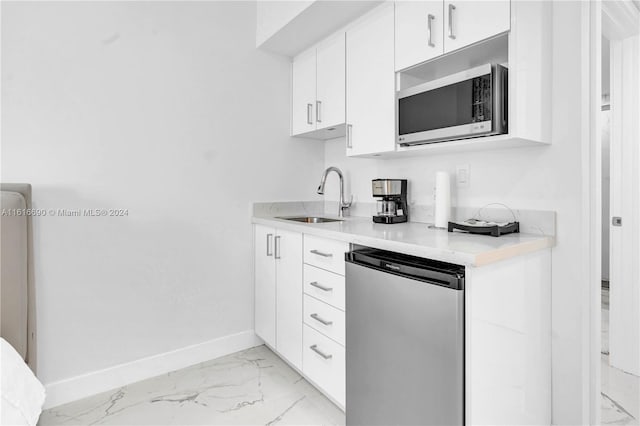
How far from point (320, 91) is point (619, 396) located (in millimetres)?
2363

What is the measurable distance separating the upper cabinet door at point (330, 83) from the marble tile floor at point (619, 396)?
6.57 ft

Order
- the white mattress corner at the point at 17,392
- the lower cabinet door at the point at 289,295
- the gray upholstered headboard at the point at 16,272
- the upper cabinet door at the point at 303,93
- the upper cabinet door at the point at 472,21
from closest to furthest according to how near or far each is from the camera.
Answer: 1. the white mattress corner at the point at 17,392
2. the upper cabinet door at the point at 472,21
3. the gray upholstered headboard at the point at 16,272
4. the lower cabinet door at the point at 289,295
5. the upper cabinet door at the point at 303,93

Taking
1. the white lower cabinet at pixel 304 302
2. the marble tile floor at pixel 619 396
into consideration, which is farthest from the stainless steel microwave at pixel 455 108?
the marble tile floor at pixel 619 396

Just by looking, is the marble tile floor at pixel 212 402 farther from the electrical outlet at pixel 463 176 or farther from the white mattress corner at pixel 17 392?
the electrical outlet at pixel 463 176

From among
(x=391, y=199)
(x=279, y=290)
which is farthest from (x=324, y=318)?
(x=391, y=199)

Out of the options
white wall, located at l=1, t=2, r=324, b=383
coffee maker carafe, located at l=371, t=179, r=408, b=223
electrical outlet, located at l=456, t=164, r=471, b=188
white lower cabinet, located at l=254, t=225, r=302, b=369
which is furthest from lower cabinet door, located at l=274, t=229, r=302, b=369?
electrical outlet, located at l=456, t=164, r=471, b=188

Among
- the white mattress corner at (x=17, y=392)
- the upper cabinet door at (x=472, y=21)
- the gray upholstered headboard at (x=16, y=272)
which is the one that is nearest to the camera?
the white mattress corner at (x=17, y=392)

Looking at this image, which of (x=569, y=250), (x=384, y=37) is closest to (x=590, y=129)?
(x=569, y=250)

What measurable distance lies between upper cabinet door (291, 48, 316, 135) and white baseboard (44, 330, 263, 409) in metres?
1.51

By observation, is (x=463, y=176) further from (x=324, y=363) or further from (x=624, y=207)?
(x=324, y=363)

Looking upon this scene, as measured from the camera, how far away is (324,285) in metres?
1.77

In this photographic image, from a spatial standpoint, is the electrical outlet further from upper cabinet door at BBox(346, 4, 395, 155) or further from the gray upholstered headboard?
the gray upholstered headboard

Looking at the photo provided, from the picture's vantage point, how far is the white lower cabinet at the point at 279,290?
79.1 inches

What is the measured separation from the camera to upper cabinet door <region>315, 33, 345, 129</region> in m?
2.19
